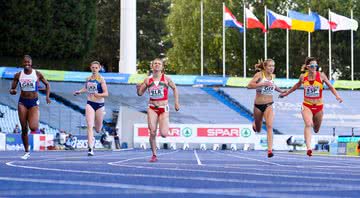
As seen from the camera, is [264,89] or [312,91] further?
[312,91]

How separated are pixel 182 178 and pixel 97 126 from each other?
10.9 metres

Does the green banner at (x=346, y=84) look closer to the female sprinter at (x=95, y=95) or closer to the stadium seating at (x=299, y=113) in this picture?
the stadium seating at (x=299, y=113)

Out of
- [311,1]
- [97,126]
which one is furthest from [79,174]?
[311,1]

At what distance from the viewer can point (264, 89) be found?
64.2 feet

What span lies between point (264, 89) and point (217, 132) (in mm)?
31521

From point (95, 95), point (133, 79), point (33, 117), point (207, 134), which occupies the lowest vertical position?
point (207, 134)

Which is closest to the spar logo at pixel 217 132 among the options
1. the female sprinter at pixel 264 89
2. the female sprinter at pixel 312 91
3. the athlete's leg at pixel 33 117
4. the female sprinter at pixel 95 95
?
the female sprinter at pixel 95 95

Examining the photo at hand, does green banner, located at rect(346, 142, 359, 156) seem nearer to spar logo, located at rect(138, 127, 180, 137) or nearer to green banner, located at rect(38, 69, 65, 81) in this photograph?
spar logo, located at rect(138, 127, 180, 137)

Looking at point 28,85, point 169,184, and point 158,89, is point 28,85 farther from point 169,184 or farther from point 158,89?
point 169,184

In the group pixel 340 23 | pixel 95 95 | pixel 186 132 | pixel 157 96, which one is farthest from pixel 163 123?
pixel 340 23

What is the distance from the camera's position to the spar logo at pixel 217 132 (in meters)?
50.9

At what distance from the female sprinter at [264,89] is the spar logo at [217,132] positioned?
30.6 metres

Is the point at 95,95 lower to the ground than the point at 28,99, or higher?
higher

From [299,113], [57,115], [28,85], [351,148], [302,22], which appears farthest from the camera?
[302,22]
